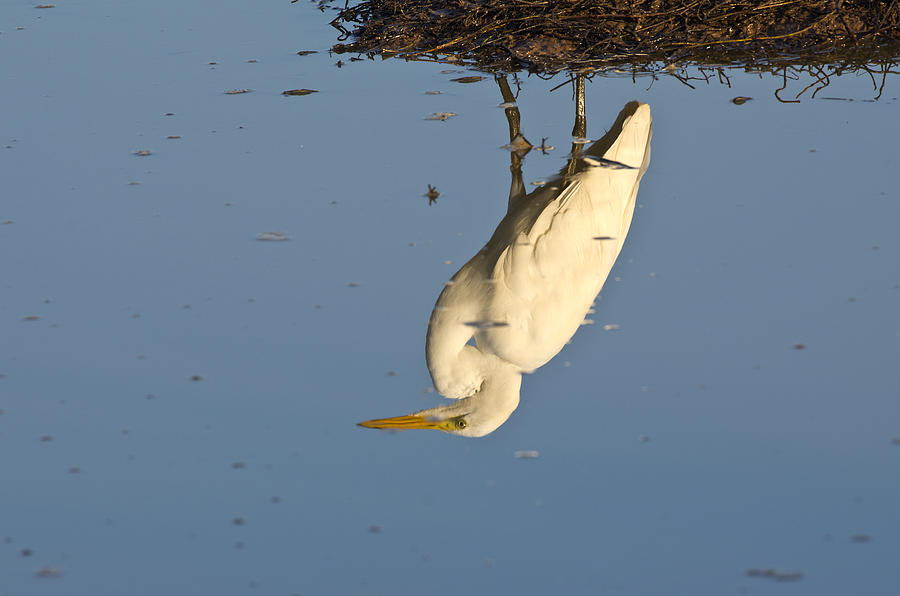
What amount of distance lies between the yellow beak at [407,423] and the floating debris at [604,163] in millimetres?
1765

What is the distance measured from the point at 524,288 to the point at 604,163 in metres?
0.99

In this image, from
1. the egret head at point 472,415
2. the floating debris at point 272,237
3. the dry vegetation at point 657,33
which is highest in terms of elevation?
the dry vegetation at point 657,33

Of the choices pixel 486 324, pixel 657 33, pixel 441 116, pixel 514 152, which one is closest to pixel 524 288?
pixel 486 324

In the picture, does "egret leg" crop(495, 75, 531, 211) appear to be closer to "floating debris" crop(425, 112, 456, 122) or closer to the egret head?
"floating debris" crop(425, 112, 456, 122)

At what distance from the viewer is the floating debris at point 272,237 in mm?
4008

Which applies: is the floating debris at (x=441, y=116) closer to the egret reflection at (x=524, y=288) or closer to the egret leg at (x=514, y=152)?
the egret leg at (x=514, y=152)

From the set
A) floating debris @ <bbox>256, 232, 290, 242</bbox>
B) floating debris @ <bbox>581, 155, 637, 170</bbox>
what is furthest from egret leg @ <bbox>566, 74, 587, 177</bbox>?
floating debris @ <bbox>256, 232, 290, 242</bbox>

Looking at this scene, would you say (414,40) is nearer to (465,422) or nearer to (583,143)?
(583,143)

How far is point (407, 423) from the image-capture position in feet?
9.98

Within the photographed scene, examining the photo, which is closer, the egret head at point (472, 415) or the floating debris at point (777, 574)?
the floating debris at point (777, 574)

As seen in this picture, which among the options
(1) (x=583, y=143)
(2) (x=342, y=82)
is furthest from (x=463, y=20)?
(1) (x=583, y=143)

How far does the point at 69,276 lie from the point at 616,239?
205 cm

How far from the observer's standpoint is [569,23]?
5.69 m

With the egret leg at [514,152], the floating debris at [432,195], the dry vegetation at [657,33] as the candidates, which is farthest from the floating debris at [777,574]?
the dry vegetation at [657,33]
